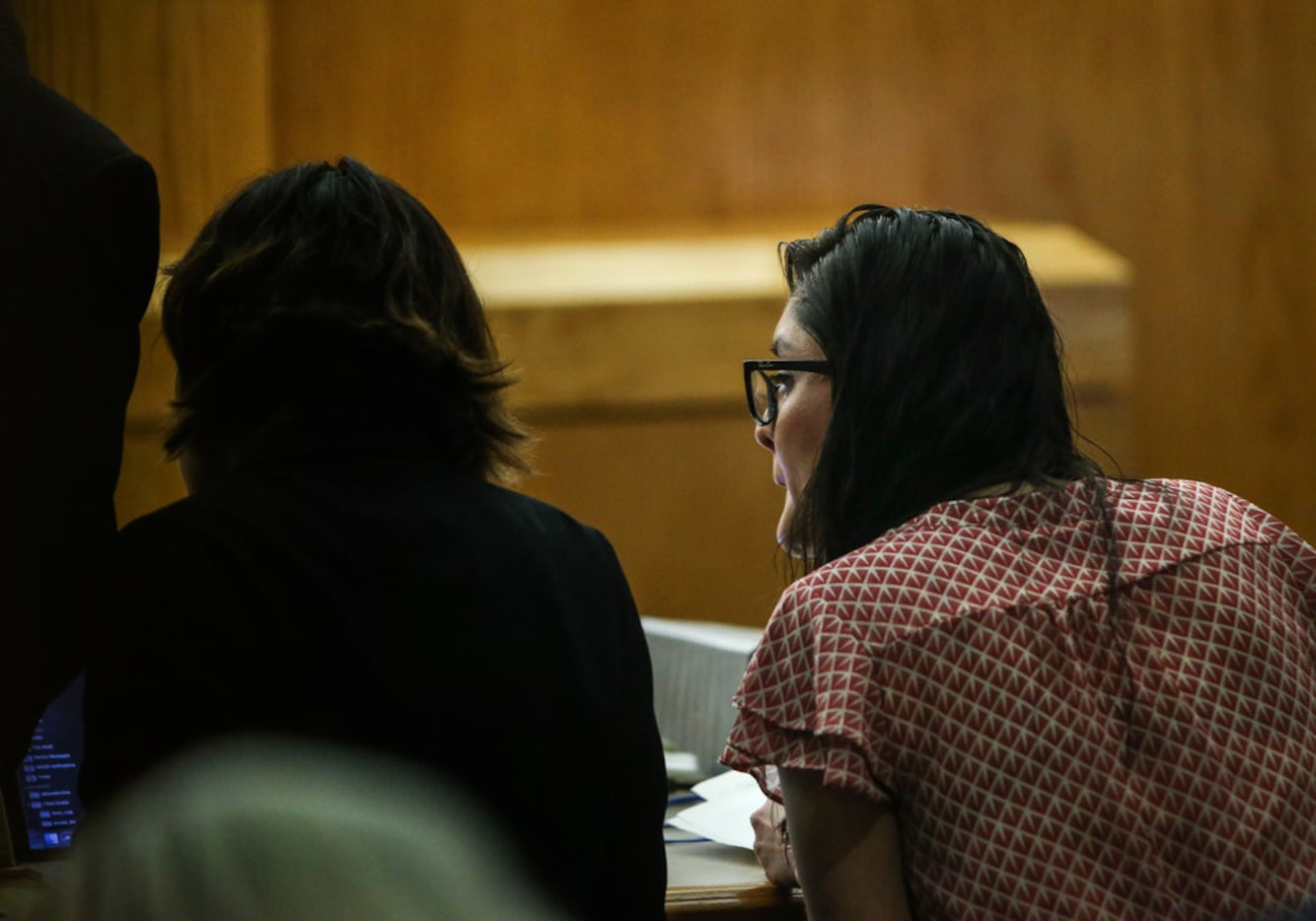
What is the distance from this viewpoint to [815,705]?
1023mm

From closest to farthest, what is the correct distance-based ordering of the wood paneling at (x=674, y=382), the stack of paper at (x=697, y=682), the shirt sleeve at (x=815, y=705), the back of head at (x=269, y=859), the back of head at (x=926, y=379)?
the back of head at (x=269, y=859), the shirt sleeve at (x=815, y=705), the back of head at (x=926, y=379), the stack of paper at (x=697, y=682), the wood paneling at (x=674, y=382)

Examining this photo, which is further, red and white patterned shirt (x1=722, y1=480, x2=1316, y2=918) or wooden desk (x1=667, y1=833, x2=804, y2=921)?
wooden desk (x1=667, y1=833, x2=804, y2=921)

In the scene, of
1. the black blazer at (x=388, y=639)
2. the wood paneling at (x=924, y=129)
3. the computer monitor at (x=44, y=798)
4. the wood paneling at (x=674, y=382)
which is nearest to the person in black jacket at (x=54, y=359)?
the black blazer at (x=388, y=639)

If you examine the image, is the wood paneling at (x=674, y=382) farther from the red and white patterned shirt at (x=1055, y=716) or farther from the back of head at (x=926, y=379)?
the red and white patterned shirt at (x=1055, y=716)

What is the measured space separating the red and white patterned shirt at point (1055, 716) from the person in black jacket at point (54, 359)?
0.55m

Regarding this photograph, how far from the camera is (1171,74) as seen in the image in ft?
9.43

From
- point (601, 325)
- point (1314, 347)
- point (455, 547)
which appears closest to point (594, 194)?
point (601, 325)

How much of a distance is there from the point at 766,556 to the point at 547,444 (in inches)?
19.8

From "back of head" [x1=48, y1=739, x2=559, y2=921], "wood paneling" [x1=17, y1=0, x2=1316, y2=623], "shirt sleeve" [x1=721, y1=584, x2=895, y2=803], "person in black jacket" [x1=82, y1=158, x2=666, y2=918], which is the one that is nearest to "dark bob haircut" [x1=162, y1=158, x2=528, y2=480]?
"person in black jacket" [x1=82, y1=158, x2=666, y2=918]

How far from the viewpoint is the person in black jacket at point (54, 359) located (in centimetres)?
102

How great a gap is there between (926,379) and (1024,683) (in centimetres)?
30

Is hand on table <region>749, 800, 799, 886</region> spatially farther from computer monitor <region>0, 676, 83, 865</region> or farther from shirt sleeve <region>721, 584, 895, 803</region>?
computer monitor <region>0, 676, 83, 865</region>

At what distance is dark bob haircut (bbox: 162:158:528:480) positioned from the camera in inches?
39.4

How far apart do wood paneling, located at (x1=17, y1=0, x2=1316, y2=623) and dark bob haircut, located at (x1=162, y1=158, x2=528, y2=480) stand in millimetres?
1832
